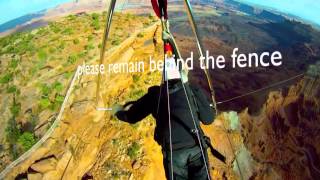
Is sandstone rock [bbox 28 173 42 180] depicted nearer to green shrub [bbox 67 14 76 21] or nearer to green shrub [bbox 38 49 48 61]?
green shrub [bbox 38 49 48 61]

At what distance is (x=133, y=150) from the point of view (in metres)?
5.79

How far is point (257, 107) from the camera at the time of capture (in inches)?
237

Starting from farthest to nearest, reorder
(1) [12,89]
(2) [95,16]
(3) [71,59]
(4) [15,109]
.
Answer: (2) [95,16] < (3) [71,59] < (1) [12,89] < (4) [15,109]

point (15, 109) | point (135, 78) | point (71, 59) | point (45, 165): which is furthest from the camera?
point (71, 59)

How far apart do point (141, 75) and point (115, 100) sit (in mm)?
690

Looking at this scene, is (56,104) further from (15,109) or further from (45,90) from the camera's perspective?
(15,109)

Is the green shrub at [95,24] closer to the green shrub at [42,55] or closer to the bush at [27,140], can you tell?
the green shrub at [42,55]

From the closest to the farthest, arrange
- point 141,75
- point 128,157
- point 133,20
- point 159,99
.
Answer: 1. point 159,99
2. point 141,75
3. point 128,157
4. point 133,20

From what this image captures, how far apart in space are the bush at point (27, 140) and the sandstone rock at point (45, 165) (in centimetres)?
27

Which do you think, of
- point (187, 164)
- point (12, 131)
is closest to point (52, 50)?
point (12, 131)

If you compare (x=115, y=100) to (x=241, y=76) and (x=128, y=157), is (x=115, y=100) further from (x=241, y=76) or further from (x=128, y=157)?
(x=241, y=76)

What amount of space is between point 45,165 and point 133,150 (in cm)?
114

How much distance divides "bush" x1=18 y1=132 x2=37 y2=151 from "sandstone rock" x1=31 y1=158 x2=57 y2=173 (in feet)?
0.88

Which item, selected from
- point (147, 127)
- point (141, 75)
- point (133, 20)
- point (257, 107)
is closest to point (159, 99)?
point (141, 75)
